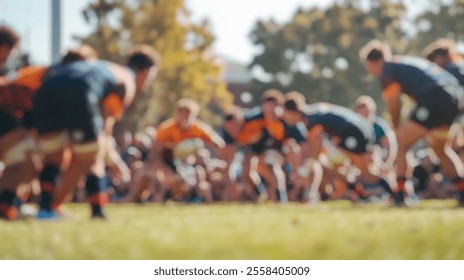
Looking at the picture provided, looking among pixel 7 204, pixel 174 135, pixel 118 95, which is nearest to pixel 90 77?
pixel 118 95

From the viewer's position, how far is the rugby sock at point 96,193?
7.36m

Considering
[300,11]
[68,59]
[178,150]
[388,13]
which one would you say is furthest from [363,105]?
[300,11]

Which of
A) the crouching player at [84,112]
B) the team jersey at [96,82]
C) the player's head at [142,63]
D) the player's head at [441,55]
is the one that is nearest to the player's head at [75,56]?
the crouching player at [84,112]

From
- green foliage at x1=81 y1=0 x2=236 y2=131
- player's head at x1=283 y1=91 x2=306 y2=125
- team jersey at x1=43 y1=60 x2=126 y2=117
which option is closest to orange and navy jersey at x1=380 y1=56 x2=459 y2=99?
player's head at x1=283 y1=91 x2=306 y2=125

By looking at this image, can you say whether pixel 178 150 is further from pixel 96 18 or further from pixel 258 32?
pixel 258 32

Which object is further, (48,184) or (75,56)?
(75,56)

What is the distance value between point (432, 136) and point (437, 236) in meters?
3.15

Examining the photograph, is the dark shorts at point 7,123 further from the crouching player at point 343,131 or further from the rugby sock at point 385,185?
the rugby sock at point 385,185

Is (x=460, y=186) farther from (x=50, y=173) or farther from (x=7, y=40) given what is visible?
(x=7, y=40)

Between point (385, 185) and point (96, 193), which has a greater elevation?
point (96, 193)

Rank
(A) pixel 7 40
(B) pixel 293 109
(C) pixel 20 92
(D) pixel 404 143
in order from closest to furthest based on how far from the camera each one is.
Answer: (A) pixel 7 40 < (C) pixel 20 92 < (D) pixel 404 143 < (B) pixel 293 109

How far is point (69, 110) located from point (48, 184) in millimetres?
867

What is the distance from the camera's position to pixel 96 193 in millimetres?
7363

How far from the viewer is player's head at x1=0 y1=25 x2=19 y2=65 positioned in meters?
7.74
